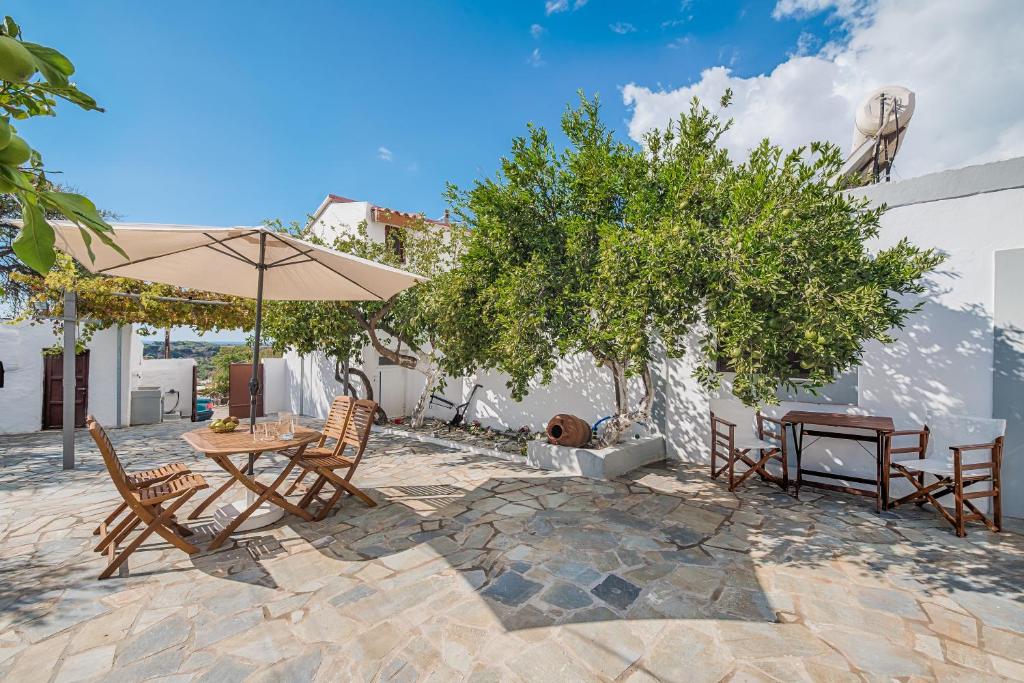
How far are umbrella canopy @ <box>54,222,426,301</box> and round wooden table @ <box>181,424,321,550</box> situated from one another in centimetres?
163

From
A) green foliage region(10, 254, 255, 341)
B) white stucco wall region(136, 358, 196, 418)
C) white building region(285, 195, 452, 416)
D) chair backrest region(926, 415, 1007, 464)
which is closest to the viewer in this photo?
chair backrest region(926, 415, 1007, 464)

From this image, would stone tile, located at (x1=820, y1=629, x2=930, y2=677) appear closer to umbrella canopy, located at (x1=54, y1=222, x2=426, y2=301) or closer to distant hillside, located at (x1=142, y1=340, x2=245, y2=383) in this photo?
umbrella canopy, located at (x1=54, y1=222, x2=426, y2=301)

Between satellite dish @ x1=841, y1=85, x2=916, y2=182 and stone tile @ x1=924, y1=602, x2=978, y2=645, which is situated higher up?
satellite dish @ x1=841, y1=85, x2=916, y2=182

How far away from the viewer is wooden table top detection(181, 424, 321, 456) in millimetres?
3809

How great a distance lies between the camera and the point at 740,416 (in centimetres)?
652

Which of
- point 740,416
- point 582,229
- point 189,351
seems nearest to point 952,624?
point 740,416

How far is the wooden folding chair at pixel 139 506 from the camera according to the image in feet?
11.1

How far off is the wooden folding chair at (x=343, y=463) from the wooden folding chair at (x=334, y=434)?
0.08 ft

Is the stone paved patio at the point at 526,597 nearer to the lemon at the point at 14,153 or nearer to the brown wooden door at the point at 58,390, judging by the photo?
the lemon at the point at 14,153

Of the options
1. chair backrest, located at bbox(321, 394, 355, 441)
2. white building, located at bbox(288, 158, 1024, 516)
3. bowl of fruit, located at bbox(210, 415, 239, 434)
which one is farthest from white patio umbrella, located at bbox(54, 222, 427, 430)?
white building, located at bbox(288, 158, 1024, 516)

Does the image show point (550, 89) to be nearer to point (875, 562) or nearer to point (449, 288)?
point (449, 288)

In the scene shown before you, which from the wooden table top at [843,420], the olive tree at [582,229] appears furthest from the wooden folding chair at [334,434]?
the wooden table top at [843,420]

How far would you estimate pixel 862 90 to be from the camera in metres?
7.48

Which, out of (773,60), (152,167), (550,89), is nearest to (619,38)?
(550,89)
